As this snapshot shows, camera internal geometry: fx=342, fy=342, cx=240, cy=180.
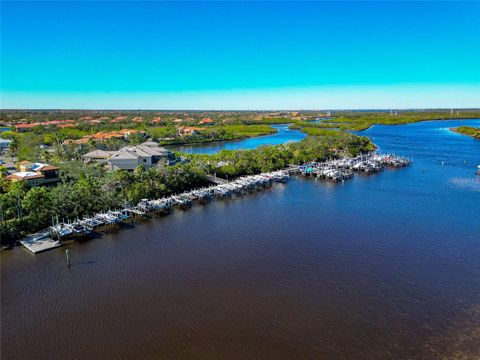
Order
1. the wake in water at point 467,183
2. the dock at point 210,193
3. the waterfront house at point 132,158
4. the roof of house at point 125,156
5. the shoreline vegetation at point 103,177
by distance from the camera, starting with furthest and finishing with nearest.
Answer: the wake in water at point 467,183 → the roof of house at point 125,156 → the waterfront house at point 132,158 → the shoreline vegetation at point 103,177 → the dock at point 210,193

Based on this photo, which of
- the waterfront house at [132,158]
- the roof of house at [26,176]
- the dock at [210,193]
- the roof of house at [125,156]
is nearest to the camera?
the dock at [210,193]

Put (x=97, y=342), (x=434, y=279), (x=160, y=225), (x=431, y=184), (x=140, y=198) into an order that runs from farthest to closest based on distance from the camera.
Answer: (x=431, y=184) < (x=140, y=198) < (x=160, y=225) < (x=434, y=279) < (x=97, y=342)

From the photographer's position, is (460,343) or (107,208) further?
(107,208)

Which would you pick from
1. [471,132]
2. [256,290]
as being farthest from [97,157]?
[471,132]

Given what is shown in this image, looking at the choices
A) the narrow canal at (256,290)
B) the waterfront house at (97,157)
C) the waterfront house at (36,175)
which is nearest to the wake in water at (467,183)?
the narrow canal at (256,290)

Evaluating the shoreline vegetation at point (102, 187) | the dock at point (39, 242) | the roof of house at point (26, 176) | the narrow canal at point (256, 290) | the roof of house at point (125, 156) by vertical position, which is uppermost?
the roof of house at point (125, 156)

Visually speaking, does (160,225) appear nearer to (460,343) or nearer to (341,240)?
(341,240)

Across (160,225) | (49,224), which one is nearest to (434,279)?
(160,225)

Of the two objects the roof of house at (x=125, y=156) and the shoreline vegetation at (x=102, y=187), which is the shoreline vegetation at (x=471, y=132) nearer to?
the shoreline vegetation at (x=102, y=187)
